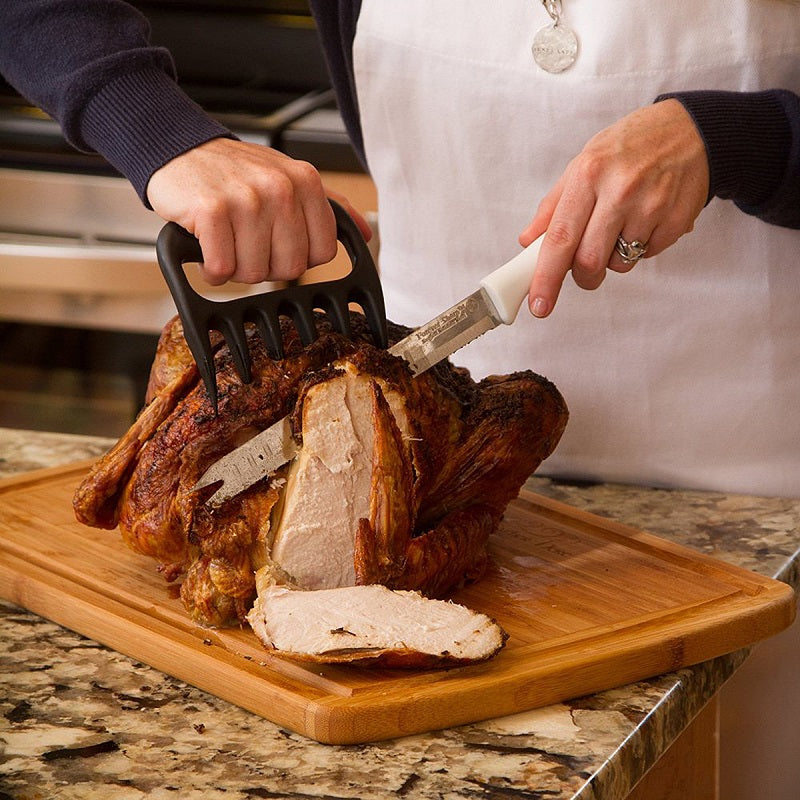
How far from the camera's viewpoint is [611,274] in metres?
1.78

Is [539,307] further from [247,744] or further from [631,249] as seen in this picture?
[247,744]

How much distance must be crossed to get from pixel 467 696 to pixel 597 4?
0.99 m

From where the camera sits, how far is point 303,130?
3031mm

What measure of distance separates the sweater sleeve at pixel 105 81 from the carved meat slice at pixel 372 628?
57cm

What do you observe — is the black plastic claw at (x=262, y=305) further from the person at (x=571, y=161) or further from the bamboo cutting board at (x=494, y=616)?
Result: the bamboo cutting board at (x=494, y=616)

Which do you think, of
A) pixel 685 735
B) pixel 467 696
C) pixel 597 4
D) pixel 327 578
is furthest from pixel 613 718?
pixel 597 4

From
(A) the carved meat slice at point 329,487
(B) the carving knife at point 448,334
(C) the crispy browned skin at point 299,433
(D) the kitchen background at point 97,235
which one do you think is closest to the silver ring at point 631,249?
(B) the carving knife at point 448,334

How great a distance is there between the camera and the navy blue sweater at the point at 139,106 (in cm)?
154

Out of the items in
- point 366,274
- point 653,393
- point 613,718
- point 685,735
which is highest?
point 366,274

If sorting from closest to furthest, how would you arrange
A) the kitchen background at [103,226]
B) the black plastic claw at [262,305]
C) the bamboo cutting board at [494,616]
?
the bamboo cutting board at [494,616], the black plastic claw at [262,305], the kitchen background at [103,226]

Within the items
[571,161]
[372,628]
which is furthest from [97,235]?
[372,628]

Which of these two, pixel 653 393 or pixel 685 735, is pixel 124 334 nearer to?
pixel 653 393

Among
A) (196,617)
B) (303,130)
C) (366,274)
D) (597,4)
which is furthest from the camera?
(303,130)

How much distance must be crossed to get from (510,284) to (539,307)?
0.04 meters
